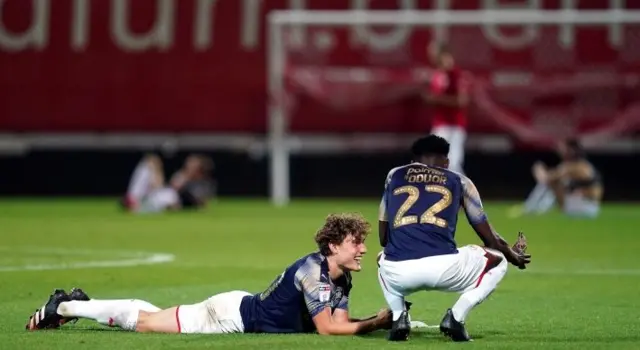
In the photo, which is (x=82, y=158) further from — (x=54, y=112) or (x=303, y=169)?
(x=303, y=169)

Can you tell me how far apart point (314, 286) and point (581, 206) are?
17.2 meters

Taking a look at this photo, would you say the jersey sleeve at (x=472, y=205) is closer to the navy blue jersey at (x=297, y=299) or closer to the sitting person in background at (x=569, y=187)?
the navy blue jersey at (x=297, y=299)

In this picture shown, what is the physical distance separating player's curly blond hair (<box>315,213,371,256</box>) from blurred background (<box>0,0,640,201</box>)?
19195mm

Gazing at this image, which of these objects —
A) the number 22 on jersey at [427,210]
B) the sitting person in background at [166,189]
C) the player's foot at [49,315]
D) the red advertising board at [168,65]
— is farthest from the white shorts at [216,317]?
the red advertising board at [168,65]

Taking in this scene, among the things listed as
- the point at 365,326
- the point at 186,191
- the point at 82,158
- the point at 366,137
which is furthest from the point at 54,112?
the point at 365,326

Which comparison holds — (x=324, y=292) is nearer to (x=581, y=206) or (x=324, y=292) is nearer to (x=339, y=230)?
(x=339, y=230)

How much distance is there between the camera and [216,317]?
35.4 ft

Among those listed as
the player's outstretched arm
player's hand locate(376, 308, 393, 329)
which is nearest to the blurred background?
the player's outstretched arm

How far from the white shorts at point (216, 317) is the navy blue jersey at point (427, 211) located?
45.4 inches

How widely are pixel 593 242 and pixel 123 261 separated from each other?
7.08m

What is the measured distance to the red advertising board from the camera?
1181 inches

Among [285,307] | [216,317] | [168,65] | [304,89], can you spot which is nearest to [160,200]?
[168,65]

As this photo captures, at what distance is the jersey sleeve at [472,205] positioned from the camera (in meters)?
10.5

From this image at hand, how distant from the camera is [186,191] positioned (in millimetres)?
29516
